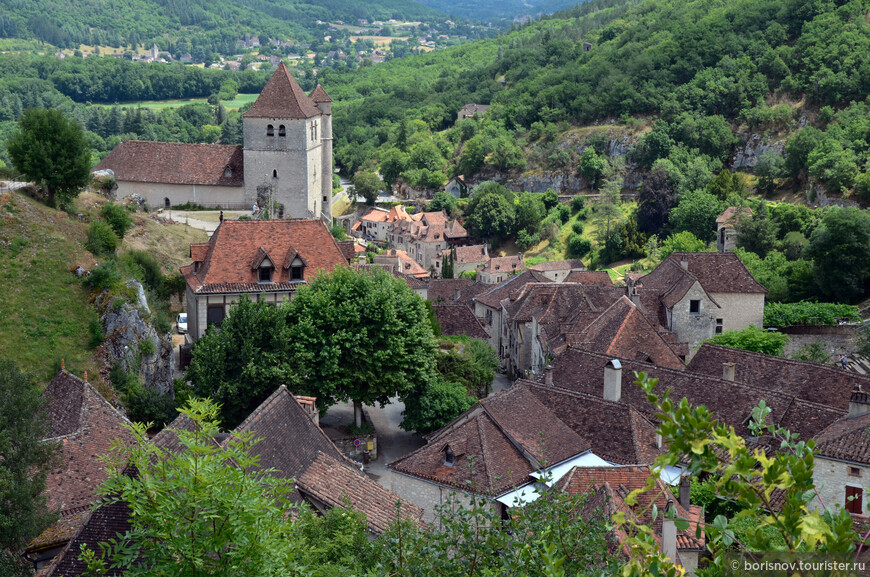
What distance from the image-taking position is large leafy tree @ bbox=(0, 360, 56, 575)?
20.6 metres

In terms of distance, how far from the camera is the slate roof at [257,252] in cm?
4356

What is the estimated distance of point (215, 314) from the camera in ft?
142

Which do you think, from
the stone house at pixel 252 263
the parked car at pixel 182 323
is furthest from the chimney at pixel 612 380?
the parked car at pixel 182 323

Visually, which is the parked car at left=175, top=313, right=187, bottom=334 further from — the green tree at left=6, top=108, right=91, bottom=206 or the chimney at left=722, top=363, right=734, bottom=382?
the chimney at left=722, top=363, right=734, bottom=382

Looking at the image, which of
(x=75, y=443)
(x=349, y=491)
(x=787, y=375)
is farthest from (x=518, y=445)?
(x=787, y=375)

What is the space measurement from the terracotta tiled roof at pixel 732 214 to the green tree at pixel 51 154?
179 feet

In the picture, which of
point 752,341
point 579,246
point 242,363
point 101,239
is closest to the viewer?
point 242,363

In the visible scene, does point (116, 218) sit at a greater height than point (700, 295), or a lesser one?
greater

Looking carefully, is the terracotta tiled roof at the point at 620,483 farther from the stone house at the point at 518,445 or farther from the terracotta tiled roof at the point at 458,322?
the terracotta tiled roof at the point at 458,322

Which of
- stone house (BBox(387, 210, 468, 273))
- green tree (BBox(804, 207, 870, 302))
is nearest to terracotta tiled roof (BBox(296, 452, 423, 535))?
green tree (BBox(804, 207, 870, 302))

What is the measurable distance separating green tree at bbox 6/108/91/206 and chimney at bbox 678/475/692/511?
30.8m

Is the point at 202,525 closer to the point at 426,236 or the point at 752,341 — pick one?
the point at 752,341

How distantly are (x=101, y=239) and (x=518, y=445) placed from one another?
2121 centimetres

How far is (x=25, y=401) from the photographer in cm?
2222
